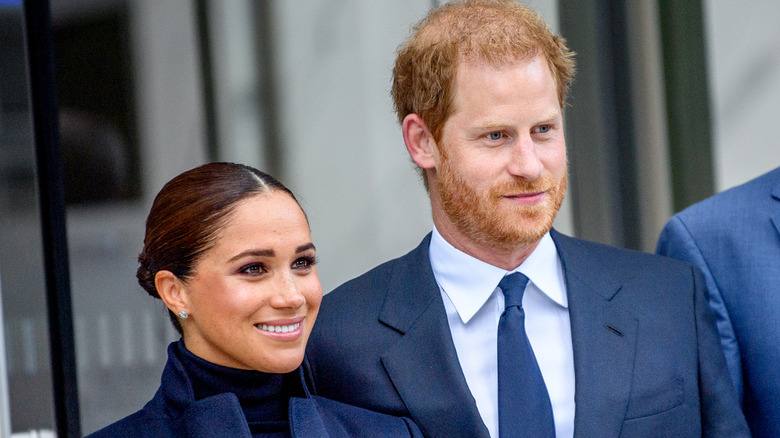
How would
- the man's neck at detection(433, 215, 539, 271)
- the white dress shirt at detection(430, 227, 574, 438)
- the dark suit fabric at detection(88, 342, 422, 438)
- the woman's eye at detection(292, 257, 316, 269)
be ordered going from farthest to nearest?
the man's neck at detection(433, 215, 539, 271) → the white dress shirt at detection(430, 227, 574, 438) → the woman's eye at detection(292, 257, 316, 269) → the dark suit fabric at detection(88, 342, 422, 438)

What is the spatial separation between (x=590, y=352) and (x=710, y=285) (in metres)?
0.50

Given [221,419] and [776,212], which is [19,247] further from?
[776,212]

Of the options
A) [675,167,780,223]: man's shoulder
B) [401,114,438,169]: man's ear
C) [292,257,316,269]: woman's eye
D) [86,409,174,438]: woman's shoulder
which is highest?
[401,114,438,169]: man's ear

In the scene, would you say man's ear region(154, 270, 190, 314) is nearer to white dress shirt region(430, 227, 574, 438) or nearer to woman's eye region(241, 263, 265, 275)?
woman's eye region(241, 263, 265, 275)

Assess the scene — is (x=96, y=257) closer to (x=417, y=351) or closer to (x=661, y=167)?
(x=417, y=351)

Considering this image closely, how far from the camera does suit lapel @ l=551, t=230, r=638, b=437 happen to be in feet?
7.27

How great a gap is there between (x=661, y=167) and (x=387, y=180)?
50.5 inches

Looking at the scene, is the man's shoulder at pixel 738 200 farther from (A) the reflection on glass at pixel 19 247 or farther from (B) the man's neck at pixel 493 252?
(A) the reflection on glass at pixel 19 247

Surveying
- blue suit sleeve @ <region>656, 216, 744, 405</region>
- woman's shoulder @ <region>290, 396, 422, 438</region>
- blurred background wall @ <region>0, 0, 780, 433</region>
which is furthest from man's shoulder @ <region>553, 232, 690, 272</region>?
blurred background wall @ <region>0, 0, 780, 433</region>

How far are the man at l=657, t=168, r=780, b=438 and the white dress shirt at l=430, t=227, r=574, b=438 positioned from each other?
0.43m

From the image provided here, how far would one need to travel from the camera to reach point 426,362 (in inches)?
91.0

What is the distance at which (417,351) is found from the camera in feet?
7.65

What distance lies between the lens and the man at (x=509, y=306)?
7.38ft

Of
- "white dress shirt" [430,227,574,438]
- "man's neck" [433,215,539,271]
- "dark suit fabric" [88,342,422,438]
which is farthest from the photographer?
"man's neck" [433,215,539,271]
